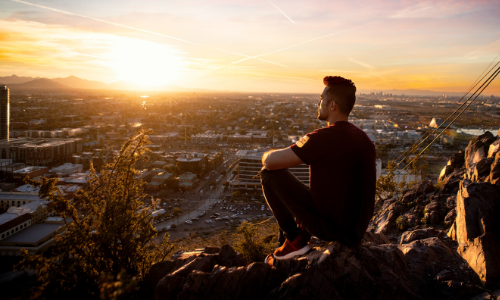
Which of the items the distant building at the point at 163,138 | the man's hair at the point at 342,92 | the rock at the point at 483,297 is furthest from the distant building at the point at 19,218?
A: the distant building at the point at 163,138

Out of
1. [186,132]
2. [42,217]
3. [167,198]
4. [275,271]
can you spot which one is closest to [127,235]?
[275,271]

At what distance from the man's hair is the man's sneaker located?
0.78 metres

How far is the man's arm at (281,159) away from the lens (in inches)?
63.9

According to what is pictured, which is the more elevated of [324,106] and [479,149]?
[324,106]

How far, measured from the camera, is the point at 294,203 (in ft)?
5.61

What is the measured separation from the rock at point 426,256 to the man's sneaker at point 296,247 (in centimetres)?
108

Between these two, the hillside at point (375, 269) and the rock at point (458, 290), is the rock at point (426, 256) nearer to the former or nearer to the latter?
the hillside at point (375, 269)

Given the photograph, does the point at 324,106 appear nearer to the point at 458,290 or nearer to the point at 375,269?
the point at 375,269

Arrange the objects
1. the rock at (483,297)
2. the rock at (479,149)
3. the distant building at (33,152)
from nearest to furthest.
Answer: the rock at (483,297), the rock at (479,149), the distant building at (33,152)

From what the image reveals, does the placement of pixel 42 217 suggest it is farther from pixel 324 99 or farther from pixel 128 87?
pixel 128 87

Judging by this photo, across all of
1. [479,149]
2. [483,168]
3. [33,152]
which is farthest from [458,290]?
[33,152]

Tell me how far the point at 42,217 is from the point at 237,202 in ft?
28.6

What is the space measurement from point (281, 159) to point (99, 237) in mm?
1590

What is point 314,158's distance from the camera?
1596 mm
